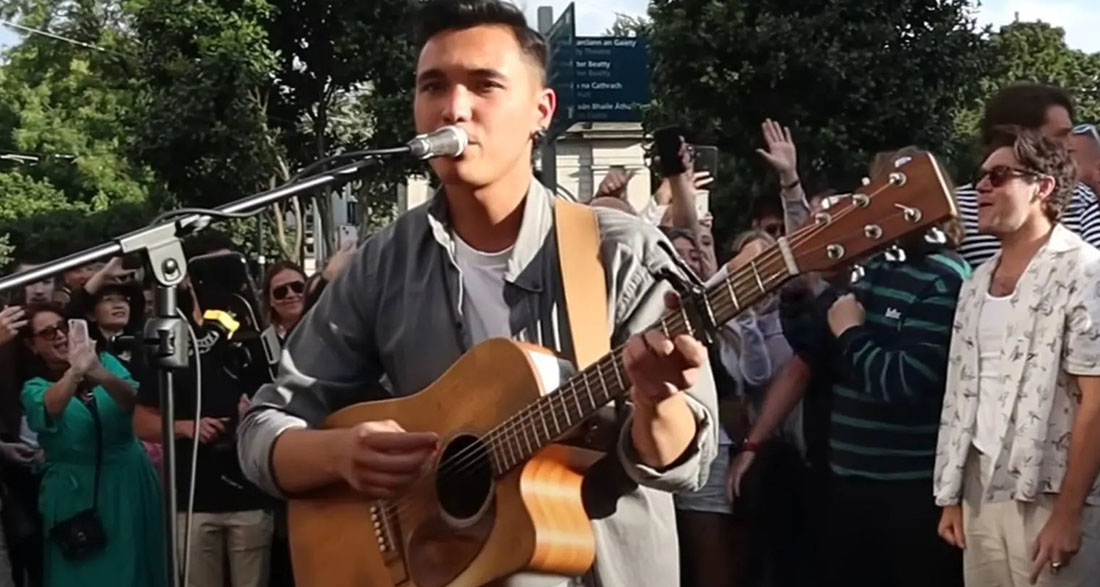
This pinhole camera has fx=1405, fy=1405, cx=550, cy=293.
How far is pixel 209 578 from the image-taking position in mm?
6113

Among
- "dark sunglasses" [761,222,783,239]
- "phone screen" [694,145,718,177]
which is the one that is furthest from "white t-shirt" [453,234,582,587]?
"dark sunglasses" [761,222,783,239]

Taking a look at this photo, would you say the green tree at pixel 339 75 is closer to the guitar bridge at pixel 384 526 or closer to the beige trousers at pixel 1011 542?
the beige trousers at pixel 1011 542

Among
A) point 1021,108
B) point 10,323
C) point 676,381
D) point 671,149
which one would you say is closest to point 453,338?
point 676,381

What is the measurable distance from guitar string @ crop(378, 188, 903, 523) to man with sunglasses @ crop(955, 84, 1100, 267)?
184cm

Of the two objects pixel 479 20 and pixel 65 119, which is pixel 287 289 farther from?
pixel 65 119

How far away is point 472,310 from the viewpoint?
291cm

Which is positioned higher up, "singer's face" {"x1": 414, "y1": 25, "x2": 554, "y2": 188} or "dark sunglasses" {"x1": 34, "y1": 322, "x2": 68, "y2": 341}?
"singer's face" {"x1": 414, "y1": 25, "x2": 554, "y2": 188}

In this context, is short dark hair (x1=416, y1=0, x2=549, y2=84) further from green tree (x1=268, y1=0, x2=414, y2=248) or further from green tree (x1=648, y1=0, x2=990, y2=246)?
green tree (x1=268, y1=0, x2=414, y2=248)

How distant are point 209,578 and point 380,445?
138 inches

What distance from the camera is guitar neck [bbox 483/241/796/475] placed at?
8.04 ft

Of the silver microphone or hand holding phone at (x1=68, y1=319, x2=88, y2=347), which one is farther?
hand holding phone at (x1=68, y1=319, x2=88, y2=347)

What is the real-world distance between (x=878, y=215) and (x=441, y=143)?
92 cm

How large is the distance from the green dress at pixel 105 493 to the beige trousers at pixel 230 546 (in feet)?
0.80

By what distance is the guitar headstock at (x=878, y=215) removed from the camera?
2.29 meters
